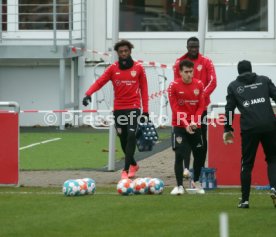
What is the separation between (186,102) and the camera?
1636 cm

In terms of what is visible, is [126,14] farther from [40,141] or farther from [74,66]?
[40,141]

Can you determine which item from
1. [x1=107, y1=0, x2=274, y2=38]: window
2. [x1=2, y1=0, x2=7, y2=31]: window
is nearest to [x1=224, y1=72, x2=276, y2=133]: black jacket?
[x1=107, y1=0, x2=274, y2=38]: window

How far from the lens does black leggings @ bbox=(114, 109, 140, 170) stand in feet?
59.3

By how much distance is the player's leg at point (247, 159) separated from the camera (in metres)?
14.5

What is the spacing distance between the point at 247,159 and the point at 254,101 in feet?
2.40

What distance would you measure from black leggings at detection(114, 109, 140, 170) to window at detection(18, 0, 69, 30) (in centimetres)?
1306

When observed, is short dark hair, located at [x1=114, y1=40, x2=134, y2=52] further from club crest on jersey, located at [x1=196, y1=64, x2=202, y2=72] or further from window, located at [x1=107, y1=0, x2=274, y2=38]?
window, located at [x1=107, y1=0, x2=274, y2=38]

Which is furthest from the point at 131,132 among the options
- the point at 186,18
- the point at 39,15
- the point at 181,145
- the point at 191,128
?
the point at 39,15

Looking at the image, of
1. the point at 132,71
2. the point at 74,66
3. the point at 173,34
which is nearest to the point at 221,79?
the point at 173,34

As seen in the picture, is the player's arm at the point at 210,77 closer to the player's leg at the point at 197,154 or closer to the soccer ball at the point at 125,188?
the player's leg at the point at 197,154

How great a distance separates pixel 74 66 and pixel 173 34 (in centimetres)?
274

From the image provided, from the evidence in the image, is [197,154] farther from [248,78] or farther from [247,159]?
[248,78]

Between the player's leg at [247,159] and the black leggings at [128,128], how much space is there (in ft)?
12.3

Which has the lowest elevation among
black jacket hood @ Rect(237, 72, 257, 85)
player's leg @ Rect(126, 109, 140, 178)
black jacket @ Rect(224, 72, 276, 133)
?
player's leg @ Rect(126, 109, 140, 178)
